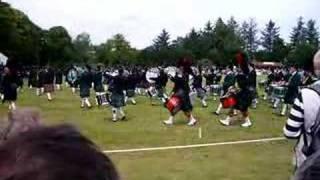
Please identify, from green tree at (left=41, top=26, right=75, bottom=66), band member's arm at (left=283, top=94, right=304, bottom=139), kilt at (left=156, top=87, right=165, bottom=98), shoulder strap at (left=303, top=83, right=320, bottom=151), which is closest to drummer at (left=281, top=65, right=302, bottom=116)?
kilt at (left=156, top=87, right=165, bottom=98)

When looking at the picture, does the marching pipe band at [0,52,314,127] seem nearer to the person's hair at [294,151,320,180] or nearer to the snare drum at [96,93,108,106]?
the snare drum at [96,93,108,106]

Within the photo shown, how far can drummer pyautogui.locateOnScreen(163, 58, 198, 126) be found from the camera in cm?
1855

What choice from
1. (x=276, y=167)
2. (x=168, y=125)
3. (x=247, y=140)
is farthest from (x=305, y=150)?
(x=168, y=125)

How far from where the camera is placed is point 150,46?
135500mm

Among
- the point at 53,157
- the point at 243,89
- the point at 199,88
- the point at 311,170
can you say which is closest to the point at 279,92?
the point at 199,88

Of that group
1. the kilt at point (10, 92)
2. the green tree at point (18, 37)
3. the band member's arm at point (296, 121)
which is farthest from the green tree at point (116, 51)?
the band member's arm at point (296, 121)

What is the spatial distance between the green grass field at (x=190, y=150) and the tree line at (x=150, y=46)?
58.2 meters

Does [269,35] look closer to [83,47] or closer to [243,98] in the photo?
[83,47]

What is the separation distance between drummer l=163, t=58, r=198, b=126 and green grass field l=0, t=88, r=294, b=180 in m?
0.36

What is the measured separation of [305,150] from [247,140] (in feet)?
33.8

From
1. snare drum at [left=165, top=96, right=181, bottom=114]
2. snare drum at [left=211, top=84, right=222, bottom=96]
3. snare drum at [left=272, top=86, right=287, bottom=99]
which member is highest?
snare drum at [left=165, top=96, right=181, bottom=114]

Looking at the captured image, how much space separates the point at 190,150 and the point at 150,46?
12252cm

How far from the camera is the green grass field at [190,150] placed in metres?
10.8

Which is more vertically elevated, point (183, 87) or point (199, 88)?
point (183, 87)
